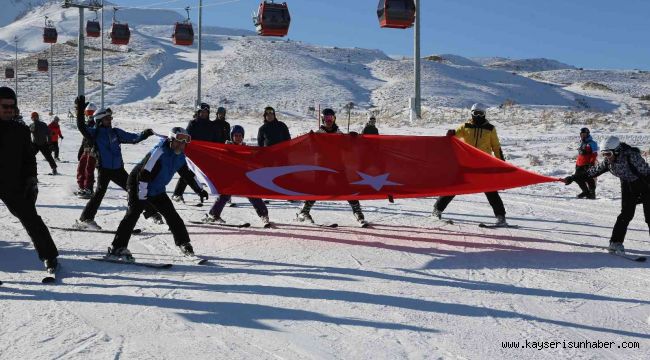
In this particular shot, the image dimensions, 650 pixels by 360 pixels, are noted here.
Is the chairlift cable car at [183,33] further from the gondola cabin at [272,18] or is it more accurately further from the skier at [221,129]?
the skier at [221,129]

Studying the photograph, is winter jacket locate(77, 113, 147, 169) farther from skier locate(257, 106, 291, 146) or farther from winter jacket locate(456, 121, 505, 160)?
winter jacket locate(456, 121, 505, 160)

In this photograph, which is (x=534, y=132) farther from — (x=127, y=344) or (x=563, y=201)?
(x=127, y=344)

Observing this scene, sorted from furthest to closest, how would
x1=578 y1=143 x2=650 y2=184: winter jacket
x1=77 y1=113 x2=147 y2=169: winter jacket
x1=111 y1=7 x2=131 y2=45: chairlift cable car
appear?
x1=111 y1=7 x2=131 y2=45: chairlift cable car → x1=77 y1=113 x2=147 y2=169: winter jacket → x1=578 y1=143 x2=650 y2=184: winter jacket

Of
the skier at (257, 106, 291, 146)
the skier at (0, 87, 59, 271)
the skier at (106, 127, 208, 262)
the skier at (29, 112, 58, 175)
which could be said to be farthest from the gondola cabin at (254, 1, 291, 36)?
the skier at (0, 87, 59, 271)

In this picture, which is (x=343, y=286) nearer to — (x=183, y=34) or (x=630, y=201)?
(x=630, y=201)

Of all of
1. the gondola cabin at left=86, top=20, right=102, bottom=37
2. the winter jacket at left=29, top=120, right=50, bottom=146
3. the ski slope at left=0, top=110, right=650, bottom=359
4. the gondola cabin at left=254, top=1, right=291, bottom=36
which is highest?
the gondola cabin at left=86, top=20, right=102, bottom=37

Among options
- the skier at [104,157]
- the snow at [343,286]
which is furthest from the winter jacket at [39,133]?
the skier at [104,157]

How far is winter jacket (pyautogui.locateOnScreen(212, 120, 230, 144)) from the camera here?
447 inches

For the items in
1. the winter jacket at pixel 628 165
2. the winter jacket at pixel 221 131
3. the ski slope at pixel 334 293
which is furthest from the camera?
the winter jacket at pixel 221 131

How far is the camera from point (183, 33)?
109 ft

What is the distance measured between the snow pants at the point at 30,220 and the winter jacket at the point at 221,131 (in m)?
5.49

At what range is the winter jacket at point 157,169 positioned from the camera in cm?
656

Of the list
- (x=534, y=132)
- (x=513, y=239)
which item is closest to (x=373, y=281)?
(x=513, y=239)

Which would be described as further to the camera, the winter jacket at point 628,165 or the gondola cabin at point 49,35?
the gondola cabin at point 49,35
